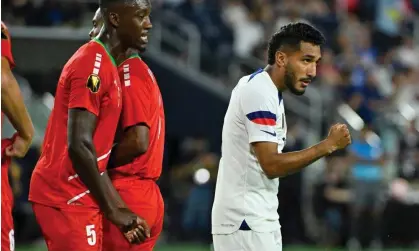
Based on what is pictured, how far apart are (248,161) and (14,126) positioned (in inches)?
56.5

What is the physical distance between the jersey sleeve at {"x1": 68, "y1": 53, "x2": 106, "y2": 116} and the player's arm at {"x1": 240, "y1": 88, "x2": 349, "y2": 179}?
1031mm

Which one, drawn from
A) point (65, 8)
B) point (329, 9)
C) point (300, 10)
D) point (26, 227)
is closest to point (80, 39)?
point (65, 8)

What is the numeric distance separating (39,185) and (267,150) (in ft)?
4.49

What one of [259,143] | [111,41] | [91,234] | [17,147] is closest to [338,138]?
[259,143]

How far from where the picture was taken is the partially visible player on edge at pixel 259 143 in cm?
605

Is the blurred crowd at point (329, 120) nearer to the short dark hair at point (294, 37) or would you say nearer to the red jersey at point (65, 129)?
the short dark hair at point (294, 37)

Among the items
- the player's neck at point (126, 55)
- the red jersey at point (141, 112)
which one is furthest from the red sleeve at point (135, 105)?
the player's neck at point (126, 55)

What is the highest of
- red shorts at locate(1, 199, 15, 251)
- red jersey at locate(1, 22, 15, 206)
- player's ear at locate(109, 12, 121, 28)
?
player's ear at locate(109, 12, 121, 28)

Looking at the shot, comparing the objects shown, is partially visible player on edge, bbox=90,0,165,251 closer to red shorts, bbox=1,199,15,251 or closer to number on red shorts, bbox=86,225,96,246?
number on red shorts, bbox=86,225,96,246

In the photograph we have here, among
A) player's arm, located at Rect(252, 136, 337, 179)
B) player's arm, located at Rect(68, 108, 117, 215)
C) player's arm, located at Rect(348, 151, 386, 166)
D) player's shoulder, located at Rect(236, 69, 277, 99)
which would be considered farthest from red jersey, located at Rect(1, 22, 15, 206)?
player's arm, located at Rect(348, 151, 386, 166)

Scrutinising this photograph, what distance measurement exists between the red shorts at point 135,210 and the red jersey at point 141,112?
0.19 ft

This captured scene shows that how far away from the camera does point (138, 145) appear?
564cm

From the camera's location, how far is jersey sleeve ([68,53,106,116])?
5.39m

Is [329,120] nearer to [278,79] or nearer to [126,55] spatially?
[278,79]
